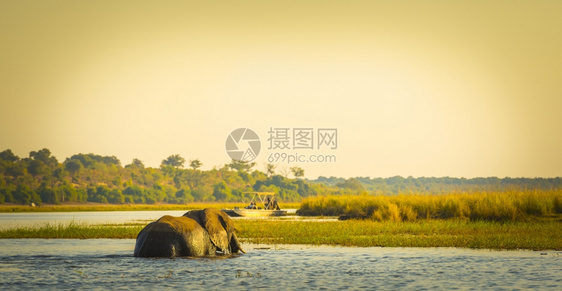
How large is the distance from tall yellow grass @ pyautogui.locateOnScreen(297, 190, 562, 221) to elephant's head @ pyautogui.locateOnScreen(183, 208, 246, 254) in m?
16.8

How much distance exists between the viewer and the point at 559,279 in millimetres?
17422

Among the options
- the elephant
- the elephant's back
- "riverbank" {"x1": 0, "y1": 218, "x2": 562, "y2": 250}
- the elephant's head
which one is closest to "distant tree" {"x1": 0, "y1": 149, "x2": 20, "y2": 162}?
"riverbank" {"x1": 0, "y1": 218, "x2": 562, "y2": 250}

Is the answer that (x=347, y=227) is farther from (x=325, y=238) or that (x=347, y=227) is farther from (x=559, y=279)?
(x=559, y=279)

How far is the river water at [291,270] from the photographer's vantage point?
54.9 ft

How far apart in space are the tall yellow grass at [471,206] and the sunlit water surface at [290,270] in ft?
38.3

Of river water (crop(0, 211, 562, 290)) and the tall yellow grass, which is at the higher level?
the tall yellow grass

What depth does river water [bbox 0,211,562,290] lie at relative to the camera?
16719 millimetres

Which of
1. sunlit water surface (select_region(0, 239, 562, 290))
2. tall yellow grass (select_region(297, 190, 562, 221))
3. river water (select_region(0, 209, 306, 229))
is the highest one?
tall yellow grass (select_region(297, 190, 562, 221))

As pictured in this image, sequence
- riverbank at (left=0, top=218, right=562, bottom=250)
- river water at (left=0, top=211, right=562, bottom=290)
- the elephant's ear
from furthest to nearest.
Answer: riverbank at (left=0, top=218, right=562, bottom=250), the elephant's ear, river water at (left=0, top=211, right=562, bottom=290)

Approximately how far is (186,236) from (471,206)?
21.1 m

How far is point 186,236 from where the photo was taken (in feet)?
69.3

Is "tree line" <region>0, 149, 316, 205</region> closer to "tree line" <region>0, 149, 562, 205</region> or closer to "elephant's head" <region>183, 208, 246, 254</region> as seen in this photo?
"tree line" <region>0, 149, 562, 205</region>

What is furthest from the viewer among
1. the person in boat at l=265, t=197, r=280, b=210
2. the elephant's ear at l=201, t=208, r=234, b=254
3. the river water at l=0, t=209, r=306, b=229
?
the person in boat at l=265, t=197, r=280, b=210

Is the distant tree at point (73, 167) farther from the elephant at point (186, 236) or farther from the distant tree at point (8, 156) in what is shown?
the elephant at point (186, 236)
